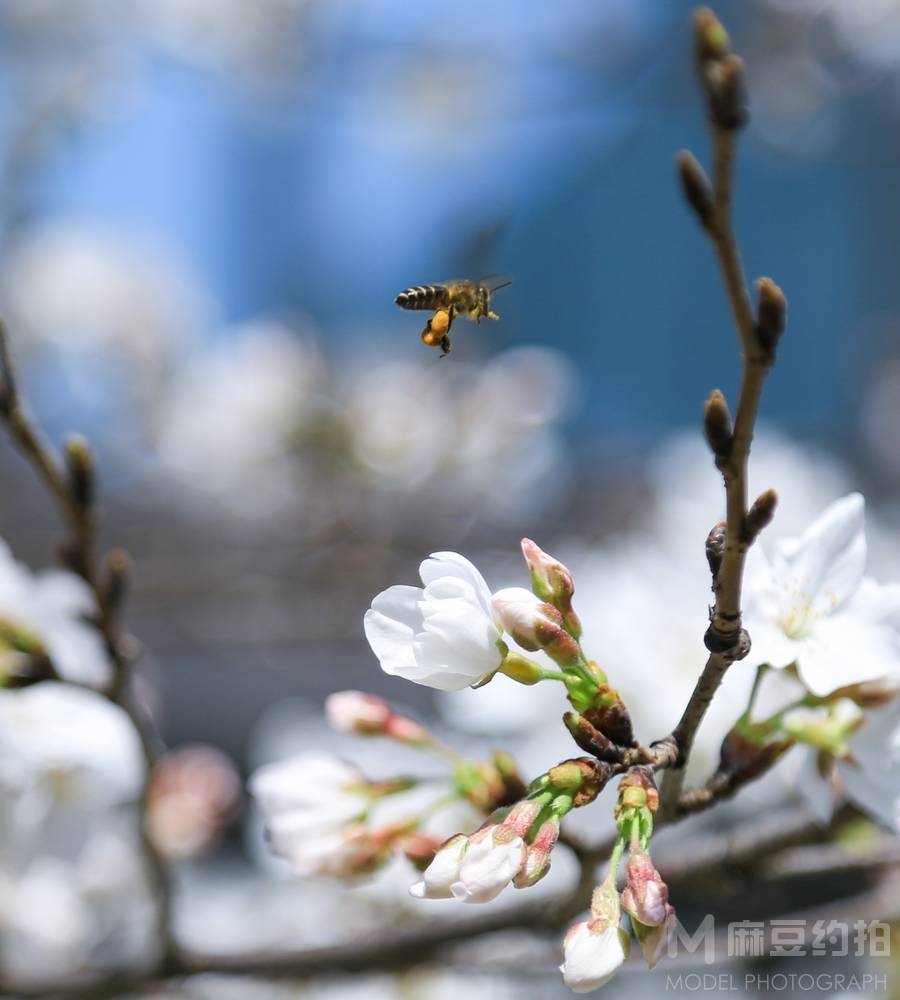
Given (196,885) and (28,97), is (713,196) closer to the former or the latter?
(196,885)

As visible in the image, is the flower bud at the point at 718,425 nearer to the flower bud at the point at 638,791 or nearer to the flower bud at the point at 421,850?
the flower bud at the point at 638,791

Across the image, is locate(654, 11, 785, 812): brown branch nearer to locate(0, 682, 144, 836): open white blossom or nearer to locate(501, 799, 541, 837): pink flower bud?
locate(501, 799, 541, 837): pink flower bud

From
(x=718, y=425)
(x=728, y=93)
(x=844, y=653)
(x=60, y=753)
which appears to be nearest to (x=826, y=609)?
(x=844, y=653)

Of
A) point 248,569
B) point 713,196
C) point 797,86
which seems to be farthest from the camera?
point 797,86

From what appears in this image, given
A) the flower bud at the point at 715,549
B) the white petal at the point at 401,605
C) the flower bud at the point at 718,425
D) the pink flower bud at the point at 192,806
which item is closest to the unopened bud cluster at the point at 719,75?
the flower bud at the point at 718,425

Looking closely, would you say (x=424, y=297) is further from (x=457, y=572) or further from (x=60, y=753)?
(x=60, y=753)

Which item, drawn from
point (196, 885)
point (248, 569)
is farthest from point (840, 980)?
point (248, 569)
